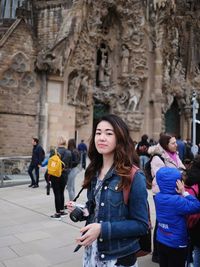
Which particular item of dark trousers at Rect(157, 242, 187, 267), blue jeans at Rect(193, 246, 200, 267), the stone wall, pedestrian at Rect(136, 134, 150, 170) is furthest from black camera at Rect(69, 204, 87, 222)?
the stone wall

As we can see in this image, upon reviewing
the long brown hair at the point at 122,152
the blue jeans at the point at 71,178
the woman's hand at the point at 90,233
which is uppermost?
the long brown hair at the point at 122,152

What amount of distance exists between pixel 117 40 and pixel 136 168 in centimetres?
2260

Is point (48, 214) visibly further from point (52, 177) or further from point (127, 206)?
point (127, 206)

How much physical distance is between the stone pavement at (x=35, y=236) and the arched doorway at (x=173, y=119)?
18461 millimetres

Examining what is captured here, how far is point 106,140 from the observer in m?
2.08

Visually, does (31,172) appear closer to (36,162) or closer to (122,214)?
(36,162)

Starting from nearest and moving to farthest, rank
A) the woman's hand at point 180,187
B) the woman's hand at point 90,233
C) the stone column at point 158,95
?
the woman's hand at point 90,233 < the woman's hand at point 180,187 < the stone column at point 158,95

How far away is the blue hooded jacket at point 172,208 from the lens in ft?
9.46

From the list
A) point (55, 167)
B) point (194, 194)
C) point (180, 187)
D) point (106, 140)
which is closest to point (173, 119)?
point (55, 167)

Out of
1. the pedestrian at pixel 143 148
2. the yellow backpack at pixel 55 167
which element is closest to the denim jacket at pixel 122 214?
the yellow backpack at pixel 55 167

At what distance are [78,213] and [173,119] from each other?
82.4 feet

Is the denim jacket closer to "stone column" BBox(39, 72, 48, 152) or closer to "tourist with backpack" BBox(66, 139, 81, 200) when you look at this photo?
"tourist with backpack" BBox(66, 139, 81, 200)

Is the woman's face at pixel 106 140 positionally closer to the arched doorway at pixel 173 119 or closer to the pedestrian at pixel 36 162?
the pedestrian at pixel 36 162

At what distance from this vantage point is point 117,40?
77.6ft
